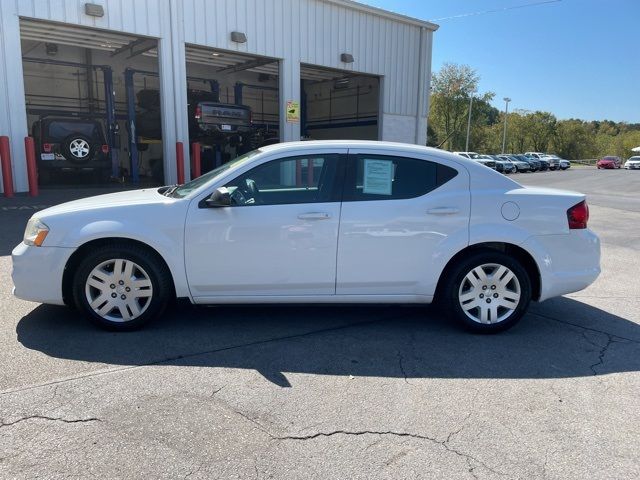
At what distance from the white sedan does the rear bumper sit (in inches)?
0.4

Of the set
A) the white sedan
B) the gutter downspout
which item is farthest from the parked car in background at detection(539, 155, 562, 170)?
Result: the white sedan

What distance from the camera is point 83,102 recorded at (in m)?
21.9

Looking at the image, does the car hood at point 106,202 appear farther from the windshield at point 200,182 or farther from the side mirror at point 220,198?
the side mirror at point 220,198

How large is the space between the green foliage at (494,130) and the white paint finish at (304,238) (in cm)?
6128

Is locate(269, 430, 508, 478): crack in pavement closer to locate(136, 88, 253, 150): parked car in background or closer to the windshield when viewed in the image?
the windshield

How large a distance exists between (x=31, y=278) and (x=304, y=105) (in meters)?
21.4

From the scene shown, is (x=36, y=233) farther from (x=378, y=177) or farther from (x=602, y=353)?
(x=602, y=353)

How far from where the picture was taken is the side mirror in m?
4.02

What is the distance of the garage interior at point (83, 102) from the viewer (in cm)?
1505

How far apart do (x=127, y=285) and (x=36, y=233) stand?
2.70 ft

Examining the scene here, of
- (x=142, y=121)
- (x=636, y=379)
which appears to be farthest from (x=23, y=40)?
(x=636, y=379)

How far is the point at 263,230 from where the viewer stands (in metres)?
4.09

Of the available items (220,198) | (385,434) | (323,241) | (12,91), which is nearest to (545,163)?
(12,91)

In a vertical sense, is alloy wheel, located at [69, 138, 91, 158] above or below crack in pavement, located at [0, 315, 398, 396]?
above
